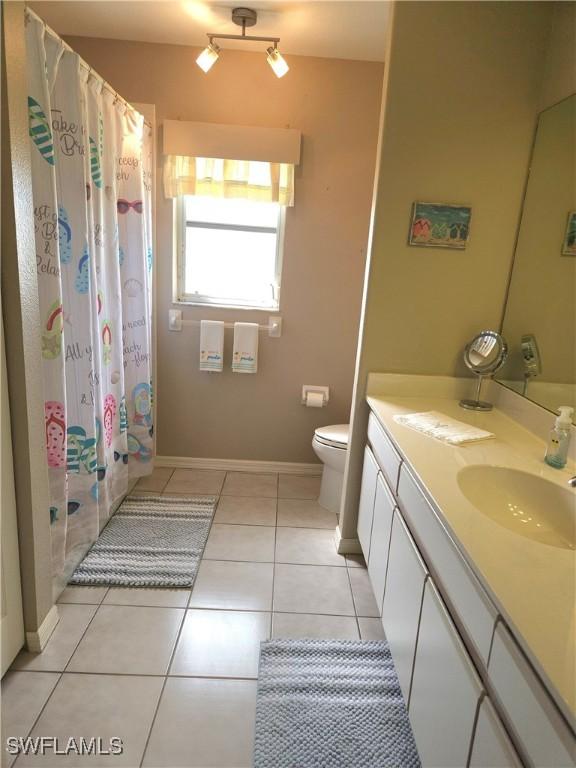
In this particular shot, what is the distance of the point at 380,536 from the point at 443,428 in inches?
19.2

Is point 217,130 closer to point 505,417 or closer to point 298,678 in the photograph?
point 505,417

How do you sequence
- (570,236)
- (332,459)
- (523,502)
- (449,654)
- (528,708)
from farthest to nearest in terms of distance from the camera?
(332,459) < (570,236) < (523,502) < (449,654) < (528,708)

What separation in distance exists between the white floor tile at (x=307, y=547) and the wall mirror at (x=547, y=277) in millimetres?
1181

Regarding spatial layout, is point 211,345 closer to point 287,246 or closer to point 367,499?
point 287,246

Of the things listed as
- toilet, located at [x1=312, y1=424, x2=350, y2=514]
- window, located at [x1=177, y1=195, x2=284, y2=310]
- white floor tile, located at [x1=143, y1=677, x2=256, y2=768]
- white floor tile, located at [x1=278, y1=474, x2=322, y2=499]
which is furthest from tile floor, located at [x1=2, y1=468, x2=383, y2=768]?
window, located at [x1=177, y1=195, x2=284, y2=310]

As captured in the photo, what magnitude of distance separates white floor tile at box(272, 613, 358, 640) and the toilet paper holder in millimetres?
1413

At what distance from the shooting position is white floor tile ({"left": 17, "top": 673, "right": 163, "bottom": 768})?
4.50ft

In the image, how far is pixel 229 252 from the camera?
10.1 feet

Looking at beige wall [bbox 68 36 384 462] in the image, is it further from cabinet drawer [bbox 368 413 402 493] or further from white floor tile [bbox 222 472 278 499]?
cabinet drawer [bbox 368 413 402 493]

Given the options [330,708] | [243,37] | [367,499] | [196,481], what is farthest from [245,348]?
[330,708]

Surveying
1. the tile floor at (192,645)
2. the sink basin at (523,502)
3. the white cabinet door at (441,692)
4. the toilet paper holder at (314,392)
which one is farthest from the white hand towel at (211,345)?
the white cabinet door at (441,692)

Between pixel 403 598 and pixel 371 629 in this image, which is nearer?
pixel 403 598

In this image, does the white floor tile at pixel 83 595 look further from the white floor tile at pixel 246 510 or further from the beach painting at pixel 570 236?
the beach painting at pixel 570 236

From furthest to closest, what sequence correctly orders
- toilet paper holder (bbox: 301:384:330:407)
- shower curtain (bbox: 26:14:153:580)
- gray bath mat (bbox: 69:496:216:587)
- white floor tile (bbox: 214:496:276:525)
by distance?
toilet paper holder (bbox: 301:384:330:407) → white floor tile (bbox: 214:496:276:525) → gray bath mat (bbox: 69:496:216:587) → shower curtain (bbox: 26:14:153:580)
